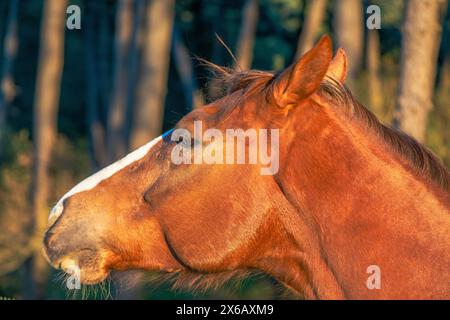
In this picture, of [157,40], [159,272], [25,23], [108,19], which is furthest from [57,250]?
[25,23]

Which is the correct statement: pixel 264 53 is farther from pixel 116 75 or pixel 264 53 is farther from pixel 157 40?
pixel 157 40

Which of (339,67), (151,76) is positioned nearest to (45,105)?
(151,76)

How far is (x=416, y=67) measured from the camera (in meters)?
10.2

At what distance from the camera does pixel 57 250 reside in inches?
192

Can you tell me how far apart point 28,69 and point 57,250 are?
106 feet

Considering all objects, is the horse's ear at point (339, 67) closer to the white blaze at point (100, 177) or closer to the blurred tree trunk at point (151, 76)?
the white blaze at point (100, 177)

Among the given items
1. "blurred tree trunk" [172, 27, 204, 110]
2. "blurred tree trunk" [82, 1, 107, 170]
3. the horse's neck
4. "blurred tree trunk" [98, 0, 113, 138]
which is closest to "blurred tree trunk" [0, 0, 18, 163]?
"blurred tree trunk" [98, 0, 113, 138]

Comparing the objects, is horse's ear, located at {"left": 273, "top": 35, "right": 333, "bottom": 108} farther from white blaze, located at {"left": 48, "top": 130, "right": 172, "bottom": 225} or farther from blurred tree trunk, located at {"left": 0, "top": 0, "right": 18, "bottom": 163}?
blurred tree trunk, located at {"left": 0, "top": 0, "right": 18, "bottom": 163}

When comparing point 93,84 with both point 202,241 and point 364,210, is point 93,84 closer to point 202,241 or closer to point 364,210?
point 202,241

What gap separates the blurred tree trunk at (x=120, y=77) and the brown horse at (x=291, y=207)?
1648 cm

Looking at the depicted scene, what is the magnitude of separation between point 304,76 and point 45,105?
65.7 feet

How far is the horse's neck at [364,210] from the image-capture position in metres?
4.39

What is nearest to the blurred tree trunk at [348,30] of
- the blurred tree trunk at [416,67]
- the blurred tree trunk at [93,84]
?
the blurred tree trunk at [416,67]

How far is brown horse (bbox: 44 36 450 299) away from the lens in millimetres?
4430
